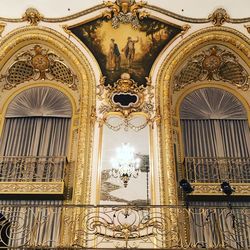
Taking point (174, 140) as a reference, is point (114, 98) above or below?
above

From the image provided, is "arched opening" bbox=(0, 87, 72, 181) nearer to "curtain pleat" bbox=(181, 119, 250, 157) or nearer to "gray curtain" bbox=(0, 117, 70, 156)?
"gray curtain" bbox=(0, 117, 70, 156)

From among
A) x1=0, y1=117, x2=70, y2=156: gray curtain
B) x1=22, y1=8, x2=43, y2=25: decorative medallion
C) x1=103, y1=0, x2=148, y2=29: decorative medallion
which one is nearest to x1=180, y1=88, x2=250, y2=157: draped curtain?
x1=103, y1=0, x2=148, y2=29: decorative medallion

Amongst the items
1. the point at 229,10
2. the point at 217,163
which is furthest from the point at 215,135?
the point at 229,10

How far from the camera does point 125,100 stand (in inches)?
408

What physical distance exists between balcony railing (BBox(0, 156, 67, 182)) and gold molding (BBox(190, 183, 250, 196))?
3.24m

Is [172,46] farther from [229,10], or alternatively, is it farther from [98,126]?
[98,126]

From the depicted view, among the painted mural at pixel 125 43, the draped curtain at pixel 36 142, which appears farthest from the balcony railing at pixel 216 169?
the draped curtain at pixel 36 142

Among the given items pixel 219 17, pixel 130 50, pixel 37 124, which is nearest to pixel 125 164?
pixel 37 124

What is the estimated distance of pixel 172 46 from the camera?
10.9 m

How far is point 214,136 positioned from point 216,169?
115 centimetres

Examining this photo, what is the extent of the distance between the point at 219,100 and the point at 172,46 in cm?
205

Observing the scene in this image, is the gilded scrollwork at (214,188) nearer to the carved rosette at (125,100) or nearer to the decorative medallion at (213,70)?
the carved rosette at (125,100)

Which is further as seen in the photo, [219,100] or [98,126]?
[219,100]

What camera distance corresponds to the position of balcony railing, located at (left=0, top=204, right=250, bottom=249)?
305 inches
